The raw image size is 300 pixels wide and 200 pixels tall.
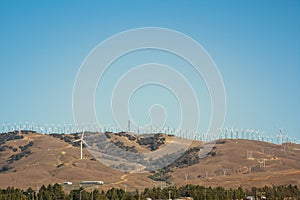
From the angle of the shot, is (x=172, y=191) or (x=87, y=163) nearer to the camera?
(x=172, y=191)

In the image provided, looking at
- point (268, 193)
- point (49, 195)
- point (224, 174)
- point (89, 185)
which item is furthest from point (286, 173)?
point (49, 195)

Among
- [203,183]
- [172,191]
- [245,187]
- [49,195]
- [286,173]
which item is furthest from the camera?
[286,173]

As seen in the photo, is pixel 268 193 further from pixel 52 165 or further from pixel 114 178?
pixel 52 165

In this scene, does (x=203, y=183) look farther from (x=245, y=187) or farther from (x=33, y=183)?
(x=33, y=183)

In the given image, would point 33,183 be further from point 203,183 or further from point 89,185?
point 203,183

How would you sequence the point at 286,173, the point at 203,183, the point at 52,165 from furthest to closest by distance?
1. the point at 52,165
2. the point at 286,173
3. the point at 203,183

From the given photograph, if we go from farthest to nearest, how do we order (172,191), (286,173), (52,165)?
(52,165) < (286,173) < (172,191)

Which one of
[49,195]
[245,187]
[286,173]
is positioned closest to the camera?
[49,195]

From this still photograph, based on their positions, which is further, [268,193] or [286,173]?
[286,173]

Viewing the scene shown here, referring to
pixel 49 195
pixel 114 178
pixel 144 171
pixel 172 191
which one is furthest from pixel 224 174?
pixel 49 195
